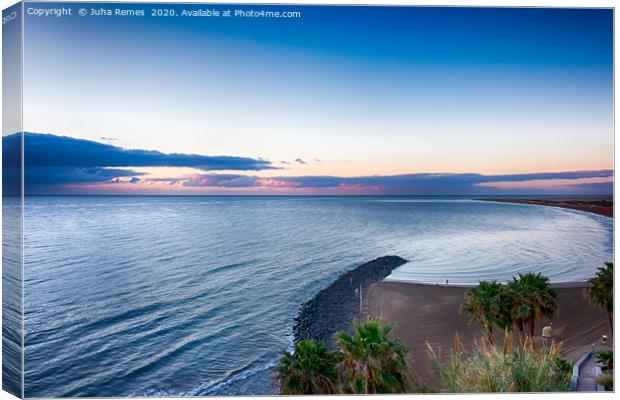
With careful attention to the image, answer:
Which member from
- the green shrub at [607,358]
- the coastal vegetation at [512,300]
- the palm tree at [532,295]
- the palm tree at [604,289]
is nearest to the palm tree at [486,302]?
the coastal vegetation at [512,300]

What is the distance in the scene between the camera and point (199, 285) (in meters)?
20.6

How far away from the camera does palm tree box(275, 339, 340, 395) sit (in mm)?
9195

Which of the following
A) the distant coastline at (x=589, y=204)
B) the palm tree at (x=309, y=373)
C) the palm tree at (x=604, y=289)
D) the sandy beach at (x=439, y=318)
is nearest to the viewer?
the palm tree at (x=309, y=373)

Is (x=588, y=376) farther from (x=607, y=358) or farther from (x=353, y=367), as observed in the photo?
(x=353, y=367)

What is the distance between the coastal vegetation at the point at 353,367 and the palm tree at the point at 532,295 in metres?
3.56

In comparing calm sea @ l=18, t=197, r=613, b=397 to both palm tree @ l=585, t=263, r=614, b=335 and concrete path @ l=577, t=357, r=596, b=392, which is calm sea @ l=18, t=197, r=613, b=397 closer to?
palm tree @ l=585, t=263, r=614, b=335

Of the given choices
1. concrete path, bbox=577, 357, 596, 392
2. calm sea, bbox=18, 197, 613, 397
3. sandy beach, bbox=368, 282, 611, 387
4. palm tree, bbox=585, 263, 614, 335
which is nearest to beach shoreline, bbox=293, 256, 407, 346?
calm sea, bbox=18, 197, 613, 397

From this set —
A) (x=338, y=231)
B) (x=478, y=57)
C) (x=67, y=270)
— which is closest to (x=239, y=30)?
(x=478, y=57)

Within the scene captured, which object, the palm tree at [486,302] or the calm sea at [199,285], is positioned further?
the palm tree at [486,302]

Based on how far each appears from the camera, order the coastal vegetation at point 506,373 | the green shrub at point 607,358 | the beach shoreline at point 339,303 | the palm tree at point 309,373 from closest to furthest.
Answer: the coastal vegetation at point 506,373, the palm tree at point 309,373, the green shrub at point 607,358, the beach shoreline at point 339,303

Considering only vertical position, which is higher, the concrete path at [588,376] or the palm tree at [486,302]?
the palm tree at [486,302]

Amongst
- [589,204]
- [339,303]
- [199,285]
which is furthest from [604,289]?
[199,285]

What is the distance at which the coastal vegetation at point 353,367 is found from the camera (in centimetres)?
870

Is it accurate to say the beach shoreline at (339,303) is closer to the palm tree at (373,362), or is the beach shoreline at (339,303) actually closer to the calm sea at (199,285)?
the calm sea at (199,285)
